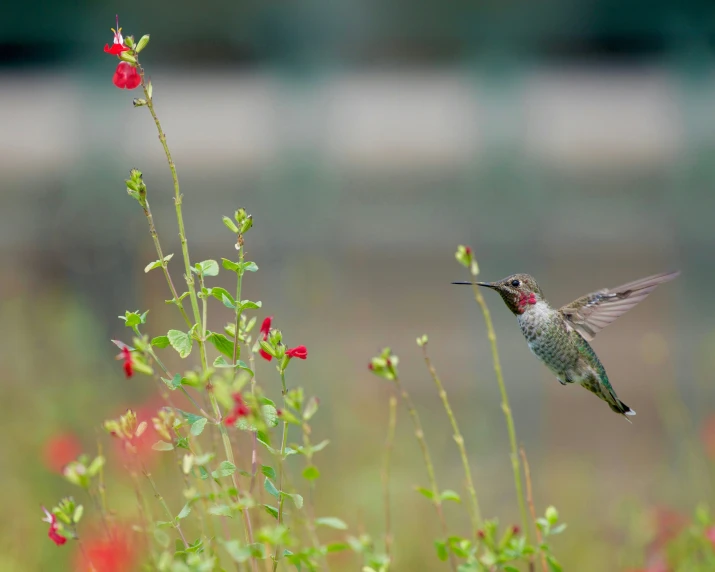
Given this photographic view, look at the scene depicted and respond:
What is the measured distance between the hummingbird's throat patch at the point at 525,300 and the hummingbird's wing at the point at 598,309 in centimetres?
15

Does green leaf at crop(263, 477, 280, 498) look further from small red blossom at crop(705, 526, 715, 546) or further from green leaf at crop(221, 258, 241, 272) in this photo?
small red blossom at crop(705, 526, 715, 546)

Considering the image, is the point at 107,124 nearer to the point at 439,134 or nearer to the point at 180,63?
the point at 180,63

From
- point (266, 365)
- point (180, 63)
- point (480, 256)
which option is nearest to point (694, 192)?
point (480, 256)

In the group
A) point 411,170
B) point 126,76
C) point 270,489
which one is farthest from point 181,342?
point 411,170

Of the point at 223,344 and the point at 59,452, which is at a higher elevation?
the point at 223,344

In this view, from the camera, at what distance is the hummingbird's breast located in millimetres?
1299

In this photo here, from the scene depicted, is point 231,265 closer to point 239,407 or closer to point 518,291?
point 239,407

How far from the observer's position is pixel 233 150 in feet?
15.7

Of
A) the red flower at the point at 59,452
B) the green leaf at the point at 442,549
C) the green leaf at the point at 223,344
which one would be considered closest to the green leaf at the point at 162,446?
the green leaf at the point at 223,344

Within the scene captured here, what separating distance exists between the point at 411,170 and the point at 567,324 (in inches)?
133

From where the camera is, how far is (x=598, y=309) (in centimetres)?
Result: 144

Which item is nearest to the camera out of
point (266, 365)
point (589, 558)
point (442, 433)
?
point (589, 558)

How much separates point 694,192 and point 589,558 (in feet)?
9.18

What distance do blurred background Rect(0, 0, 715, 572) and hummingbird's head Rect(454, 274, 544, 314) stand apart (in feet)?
10.3
